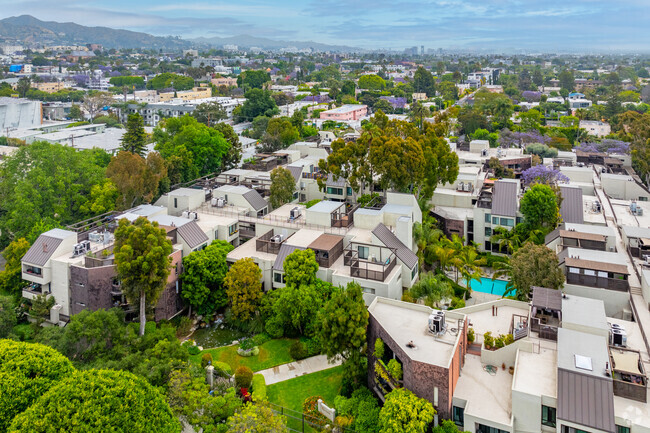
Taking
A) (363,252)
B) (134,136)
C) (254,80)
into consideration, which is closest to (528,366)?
(363,252)

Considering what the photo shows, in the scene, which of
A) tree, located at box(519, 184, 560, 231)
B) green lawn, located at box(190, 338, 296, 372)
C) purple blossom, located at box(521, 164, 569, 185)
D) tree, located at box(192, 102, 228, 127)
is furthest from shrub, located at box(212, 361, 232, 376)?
tree, located at box(192, 102, 228, 127)

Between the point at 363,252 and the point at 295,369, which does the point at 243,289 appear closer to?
the point at 295,369

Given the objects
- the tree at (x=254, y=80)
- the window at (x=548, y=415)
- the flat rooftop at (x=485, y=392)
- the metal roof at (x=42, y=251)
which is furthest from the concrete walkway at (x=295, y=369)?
the tree at (x=254, y=80)

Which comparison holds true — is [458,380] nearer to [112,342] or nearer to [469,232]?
[112,342]

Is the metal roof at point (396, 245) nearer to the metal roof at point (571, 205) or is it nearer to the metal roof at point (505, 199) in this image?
the metal roof at point (505, 199)

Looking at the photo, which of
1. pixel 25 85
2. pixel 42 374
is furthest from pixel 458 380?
pixel 25 85
